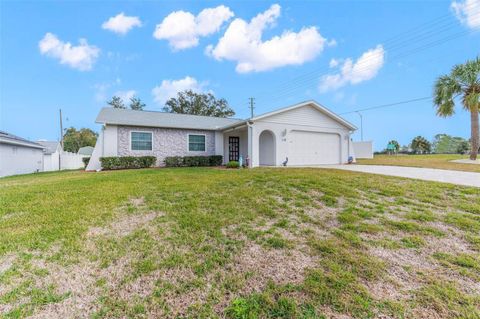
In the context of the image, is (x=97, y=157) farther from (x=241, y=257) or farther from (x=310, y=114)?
(x=310, y=114)

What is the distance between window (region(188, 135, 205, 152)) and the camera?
15.8m

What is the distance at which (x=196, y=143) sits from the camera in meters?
16.0

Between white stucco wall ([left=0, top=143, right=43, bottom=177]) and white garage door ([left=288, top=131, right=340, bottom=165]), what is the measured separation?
18731 millimetres

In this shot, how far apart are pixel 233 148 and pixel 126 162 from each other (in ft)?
25.2

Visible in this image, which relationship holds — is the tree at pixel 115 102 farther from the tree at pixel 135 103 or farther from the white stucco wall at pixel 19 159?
the white stucco wall at pixel 19 159

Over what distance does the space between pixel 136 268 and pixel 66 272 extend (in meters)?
0.88

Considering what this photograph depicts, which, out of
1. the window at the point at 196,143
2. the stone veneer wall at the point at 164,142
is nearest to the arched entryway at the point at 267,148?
the stone veneer wall at the point at 164,142

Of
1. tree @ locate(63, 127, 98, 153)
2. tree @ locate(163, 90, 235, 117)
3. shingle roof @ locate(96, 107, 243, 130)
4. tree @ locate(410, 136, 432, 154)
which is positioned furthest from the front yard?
tree @ locate(63, 127, 98, 153)

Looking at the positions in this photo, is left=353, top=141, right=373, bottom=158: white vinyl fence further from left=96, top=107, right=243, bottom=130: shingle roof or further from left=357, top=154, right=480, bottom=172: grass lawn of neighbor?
left=96, top=107, right=243, bottom=130: shingle roof

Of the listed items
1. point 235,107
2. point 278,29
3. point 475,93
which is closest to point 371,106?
point 475,93

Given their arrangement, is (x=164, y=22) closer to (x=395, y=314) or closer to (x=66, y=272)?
(x=66, y=272)

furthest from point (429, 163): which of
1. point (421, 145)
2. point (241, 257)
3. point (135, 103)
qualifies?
point (135, 103)

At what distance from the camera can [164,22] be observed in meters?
12.9

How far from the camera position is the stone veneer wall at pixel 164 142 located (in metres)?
13.9
